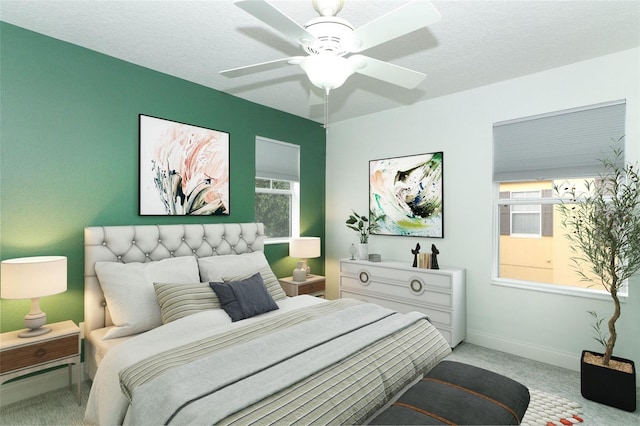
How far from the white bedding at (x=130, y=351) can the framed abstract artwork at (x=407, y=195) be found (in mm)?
2307

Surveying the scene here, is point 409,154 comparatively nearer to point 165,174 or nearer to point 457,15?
point 457,15

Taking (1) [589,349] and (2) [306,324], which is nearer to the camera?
(2) [306,324]

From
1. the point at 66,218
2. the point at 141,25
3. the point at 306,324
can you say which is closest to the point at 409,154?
the point at 306,324

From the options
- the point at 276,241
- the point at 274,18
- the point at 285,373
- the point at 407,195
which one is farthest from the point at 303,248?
the point at 274,18

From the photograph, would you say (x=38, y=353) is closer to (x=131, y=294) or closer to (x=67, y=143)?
(x=131, y=294)

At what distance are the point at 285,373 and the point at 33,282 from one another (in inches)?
73.1

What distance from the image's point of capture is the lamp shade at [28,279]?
85.8 inches

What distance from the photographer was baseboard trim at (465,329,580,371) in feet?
9.98

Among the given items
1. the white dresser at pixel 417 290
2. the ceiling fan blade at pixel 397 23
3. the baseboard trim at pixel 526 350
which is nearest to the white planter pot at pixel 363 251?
the white dresser at pixel 417 290

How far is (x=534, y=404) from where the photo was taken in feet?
8.20

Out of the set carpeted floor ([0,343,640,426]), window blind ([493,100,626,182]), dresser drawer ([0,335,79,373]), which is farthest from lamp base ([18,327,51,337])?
window blind ([493,100,626,182])

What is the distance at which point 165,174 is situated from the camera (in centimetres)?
322

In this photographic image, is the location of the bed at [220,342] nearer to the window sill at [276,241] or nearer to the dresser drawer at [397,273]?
the window sill at [276,241]

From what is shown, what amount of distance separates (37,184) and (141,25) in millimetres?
1449
